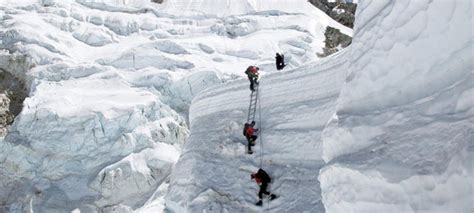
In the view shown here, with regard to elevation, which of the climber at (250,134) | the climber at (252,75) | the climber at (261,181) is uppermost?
the climber at (252,75)

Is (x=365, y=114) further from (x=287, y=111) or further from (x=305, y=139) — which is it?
(x=287, y=111)

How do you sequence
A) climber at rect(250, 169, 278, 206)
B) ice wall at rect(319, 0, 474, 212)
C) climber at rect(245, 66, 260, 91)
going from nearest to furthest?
ice wall at rect(319, 0, 474, 212) → climber at rect(250, 169, 278, 206) → climber at rect(245, 66, 260, 91)

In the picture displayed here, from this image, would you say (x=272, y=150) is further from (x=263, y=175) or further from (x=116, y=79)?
(x=116, y=79)

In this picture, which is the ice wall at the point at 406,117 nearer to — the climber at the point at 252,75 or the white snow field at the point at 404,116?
the white snow field at the point at 404,116

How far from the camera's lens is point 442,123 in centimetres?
293

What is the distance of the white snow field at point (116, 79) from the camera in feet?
64.8

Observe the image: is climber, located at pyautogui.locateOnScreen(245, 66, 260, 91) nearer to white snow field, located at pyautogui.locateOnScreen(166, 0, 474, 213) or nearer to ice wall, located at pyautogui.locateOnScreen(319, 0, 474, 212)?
white snow field, located at pyautogui.locateOnScreen(166, 0, 474, 213)

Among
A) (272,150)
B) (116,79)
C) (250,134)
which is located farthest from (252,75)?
(116,79)

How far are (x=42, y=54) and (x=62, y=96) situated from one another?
485cm

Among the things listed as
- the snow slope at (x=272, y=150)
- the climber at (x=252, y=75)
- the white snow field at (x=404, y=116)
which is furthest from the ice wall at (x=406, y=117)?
the climber at (x=252, y=75)

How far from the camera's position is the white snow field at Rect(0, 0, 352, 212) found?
64.8 ft

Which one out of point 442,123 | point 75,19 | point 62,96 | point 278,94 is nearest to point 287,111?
point 278,94

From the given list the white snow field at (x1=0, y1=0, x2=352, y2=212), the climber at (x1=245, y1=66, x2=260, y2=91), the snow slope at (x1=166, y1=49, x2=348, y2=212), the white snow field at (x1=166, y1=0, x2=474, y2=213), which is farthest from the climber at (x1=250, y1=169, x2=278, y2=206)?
the white snow field at (x1=166, y1=0, x2=474, y2=213)

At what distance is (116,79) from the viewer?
24.3m
